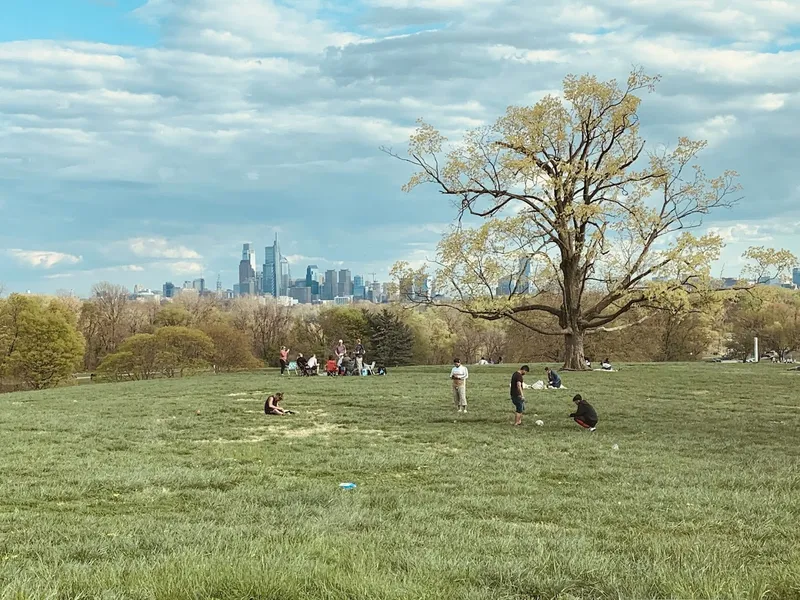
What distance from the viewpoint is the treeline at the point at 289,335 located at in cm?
6119

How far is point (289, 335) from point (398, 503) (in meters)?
86.4

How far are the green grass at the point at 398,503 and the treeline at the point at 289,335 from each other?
72.9 ft

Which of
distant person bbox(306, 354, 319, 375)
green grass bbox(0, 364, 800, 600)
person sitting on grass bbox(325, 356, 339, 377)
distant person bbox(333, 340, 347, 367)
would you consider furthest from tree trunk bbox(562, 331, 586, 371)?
green grass bbox(0, 364, 800, 600)

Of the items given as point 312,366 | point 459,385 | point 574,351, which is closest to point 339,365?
point 312,366

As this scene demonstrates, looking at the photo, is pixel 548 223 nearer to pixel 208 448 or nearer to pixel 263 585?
pixel 208 448

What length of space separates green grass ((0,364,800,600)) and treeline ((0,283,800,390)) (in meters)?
22.2

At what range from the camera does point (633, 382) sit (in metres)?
31.9

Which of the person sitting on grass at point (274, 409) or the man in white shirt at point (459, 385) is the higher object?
the man in white shirt at point (459, 385)

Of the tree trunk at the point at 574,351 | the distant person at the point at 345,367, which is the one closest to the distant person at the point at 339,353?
the distant person at the point at 345,367

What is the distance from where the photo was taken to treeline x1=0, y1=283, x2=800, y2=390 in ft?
201

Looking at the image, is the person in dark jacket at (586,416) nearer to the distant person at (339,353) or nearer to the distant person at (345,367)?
the distant person at (339,353)

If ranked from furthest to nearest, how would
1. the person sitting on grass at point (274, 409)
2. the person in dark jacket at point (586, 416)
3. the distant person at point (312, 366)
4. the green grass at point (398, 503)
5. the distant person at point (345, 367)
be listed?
the distant person at point (345, 367) → the distant person at point (312, 366) → the person sitting on grass at point (274, 409) → the person in dark jacket at point (586, 416) → the green grass at point (398, 503)

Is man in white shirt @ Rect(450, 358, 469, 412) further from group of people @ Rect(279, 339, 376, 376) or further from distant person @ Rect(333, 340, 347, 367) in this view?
group of people @ Rect(279, 339, 376, 376)

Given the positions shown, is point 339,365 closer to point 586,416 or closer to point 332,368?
point 332,368
